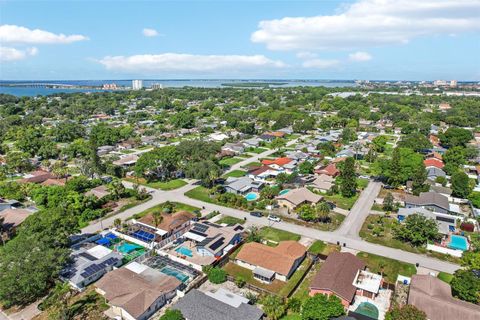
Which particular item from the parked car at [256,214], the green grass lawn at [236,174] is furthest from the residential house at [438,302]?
the green grass lawn at [236,174]

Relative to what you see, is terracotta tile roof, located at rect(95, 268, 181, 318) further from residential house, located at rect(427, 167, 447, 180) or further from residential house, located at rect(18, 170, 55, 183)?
residential house, located at rect(427, 167, 447, 180)

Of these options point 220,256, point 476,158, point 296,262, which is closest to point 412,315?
point 296,262

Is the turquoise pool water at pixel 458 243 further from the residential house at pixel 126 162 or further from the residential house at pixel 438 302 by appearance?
the residential house at pixel 126 162

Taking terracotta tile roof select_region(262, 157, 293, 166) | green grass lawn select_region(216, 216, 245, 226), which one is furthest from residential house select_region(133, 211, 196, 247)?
terracotta tile roof select_region(262, 157, 293, 166)

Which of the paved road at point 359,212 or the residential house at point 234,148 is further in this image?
the residential house at point 234,148

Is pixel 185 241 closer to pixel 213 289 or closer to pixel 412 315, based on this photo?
pixel 213 289

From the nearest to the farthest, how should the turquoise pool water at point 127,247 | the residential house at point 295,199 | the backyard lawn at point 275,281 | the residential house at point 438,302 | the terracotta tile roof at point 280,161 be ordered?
the residential house at point 438,302 → the backyard lawn at point 275,281 → the turquoise pool water at point 127,247 → the residential house at point 295,199 → the terracotta tile roof at point 280,161

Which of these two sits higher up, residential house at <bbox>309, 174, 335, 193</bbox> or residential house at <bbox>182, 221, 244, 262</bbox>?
residential house at <bbox>309, 174, 335, 193</bbox>

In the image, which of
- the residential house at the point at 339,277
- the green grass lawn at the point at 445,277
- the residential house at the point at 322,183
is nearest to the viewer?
the residential house at the point at 339,277
